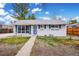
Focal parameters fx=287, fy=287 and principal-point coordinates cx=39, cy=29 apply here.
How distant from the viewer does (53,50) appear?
6719 millimetres

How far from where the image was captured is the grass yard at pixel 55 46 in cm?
665

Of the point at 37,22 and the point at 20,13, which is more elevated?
the point at 20,13

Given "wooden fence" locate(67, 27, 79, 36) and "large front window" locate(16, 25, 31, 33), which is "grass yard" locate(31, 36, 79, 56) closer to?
"wooden fence" locate(67, 27, 79, 36)

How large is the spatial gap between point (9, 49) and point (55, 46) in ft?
3.57

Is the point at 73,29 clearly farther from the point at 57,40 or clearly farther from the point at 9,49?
the point at 9,49

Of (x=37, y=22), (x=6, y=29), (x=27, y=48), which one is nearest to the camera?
(x=27, y=48)

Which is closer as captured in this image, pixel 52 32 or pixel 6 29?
pixel 6 29

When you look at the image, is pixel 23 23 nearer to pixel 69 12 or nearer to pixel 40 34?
pixel 40 34

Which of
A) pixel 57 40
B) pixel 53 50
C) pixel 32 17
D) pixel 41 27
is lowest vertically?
pixel 53 50

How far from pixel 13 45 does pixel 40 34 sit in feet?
2.28

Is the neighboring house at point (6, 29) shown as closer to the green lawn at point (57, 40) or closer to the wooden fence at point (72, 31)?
the green lawn at point (57, 40)

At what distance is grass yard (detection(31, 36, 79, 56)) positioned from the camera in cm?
665

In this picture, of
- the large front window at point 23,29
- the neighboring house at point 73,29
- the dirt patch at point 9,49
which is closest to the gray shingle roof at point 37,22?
the large front window at point 23,29

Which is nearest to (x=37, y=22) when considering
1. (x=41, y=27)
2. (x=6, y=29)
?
(x=41, y=27)
